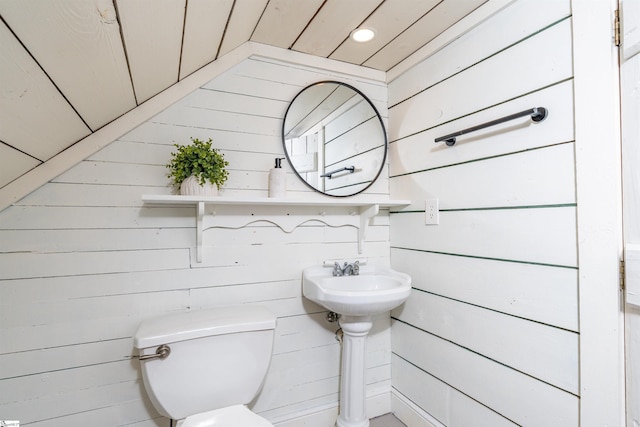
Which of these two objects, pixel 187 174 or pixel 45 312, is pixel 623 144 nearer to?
pixel 187 174

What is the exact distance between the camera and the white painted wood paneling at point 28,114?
66 cm

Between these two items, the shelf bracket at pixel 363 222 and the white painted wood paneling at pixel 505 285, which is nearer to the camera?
the white painted wood paneling at pixel 505 285

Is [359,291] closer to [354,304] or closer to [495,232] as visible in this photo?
[354,304]

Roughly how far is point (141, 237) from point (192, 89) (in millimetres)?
711

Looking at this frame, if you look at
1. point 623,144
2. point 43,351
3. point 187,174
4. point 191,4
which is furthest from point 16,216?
point 623,144

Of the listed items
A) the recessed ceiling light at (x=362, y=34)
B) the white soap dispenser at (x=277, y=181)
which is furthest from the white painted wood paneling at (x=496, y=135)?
the white soap dispenser at (x=277, y=181)

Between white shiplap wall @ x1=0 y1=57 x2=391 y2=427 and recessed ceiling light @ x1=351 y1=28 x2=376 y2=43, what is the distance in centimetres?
26

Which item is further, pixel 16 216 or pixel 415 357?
pixel 415 357

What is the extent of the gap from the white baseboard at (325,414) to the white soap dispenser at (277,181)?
1127 mm

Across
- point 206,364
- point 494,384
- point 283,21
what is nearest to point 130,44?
point 283,21

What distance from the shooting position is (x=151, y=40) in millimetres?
964

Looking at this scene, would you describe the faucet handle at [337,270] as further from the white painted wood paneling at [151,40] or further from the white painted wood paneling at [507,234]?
the white painted wood paneling at [151,40]

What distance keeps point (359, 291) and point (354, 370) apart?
0.41 m

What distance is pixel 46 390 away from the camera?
1196mm
